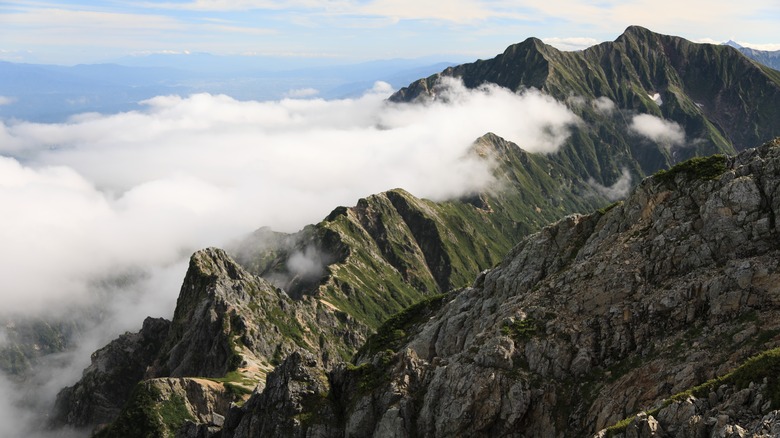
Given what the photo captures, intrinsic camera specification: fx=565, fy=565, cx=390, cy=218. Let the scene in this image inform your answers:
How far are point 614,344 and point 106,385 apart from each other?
6737 inches

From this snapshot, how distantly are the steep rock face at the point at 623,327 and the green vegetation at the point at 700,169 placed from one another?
19cm

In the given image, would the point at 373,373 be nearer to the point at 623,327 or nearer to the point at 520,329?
the point at 520,329

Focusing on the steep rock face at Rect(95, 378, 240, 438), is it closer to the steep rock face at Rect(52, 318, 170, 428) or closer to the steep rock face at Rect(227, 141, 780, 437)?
the steep rock face at Rect(52, 318, 170, 428)

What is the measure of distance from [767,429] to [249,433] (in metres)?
68.4

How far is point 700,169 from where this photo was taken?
68812mm

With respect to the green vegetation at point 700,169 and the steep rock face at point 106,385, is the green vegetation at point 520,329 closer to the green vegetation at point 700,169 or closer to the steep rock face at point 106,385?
the green vegetation at point 700,169

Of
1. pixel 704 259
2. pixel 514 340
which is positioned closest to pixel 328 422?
pixel 514 340

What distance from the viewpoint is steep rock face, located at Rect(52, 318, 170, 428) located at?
17588 centimetres

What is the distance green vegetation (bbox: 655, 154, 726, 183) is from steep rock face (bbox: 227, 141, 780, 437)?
19cm

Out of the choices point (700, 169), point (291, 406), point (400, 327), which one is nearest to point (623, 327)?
point (700, 169)

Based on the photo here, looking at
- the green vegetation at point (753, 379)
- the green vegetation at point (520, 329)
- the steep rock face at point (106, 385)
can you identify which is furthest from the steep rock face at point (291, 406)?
the steep rock face at point (106, 385)

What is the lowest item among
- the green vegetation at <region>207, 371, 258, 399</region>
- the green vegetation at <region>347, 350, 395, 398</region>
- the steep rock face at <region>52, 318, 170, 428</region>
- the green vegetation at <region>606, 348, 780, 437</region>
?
the steep rock face at <region>52, 318, 170, 428</region>

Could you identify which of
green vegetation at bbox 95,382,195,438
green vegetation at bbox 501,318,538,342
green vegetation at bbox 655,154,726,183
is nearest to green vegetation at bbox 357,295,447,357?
green vegetation at bbox 501,318,538,342

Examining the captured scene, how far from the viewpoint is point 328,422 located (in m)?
75.6
